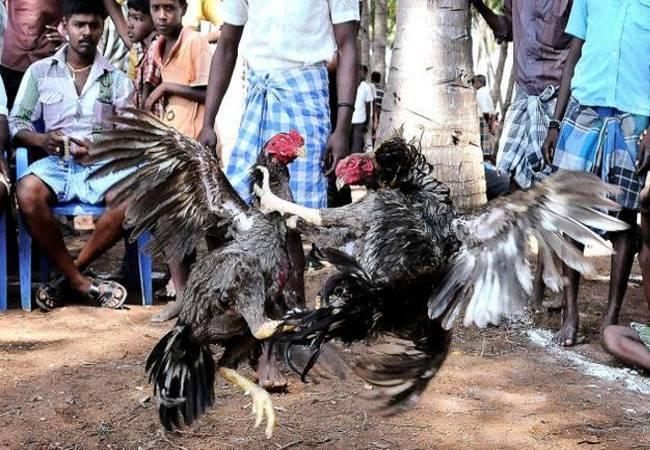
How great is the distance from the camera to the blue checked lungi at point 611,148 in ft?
17.3

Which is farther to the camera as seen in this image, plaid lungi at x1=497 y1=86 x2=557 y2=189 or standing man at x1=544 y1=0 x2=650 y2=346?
plaid lungi at x1=497 y1=86 x2=557 y2=189

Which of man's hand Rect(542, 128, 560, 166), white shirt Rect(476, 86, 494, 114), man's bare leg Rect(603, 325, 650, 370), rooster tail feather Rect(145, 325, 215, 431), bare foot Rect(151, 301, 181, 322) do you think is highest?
man's hand Rect(542, 128, 560, 166)

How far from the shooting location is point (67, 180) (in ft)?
20.4

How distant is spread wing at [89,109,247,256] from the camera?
12.5 feet

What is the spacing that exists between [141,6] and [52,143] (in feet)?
4.54

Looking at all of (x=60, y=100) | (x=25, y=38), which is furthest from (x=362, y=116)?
(x=60, y=100)

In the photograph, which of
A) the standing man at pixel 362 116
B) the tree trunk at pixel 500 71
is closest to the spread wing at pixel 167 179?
the standing man at pixel 362 116

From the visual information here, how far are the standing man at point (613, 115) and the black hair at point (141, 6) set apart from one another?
10.5 ft

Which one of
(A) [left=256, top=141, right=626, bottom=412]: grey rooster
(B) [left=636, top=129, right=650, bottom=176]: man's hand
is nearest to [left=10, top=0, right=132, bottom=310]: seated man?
(A) [left=256, top=141, right=626, bottom=412]: grey rooster

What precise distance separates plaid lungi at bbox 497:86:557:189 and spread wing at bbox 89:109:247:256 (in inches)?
111

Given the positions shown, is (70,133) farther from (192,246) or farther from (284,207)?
(284,207)

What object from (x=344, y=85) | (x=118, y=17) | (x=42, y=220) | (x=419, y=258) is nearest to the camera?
(x=419, y=258)

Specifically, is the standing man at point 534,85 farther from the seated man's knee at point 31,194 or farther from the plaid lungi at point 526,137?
the seated man's knee at point 31,194

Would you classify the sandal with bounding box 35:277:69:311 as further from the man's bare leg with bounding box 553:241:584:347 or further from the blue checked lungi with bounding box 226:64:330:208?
the man's bare leg with bounding box 553:241:584:347
